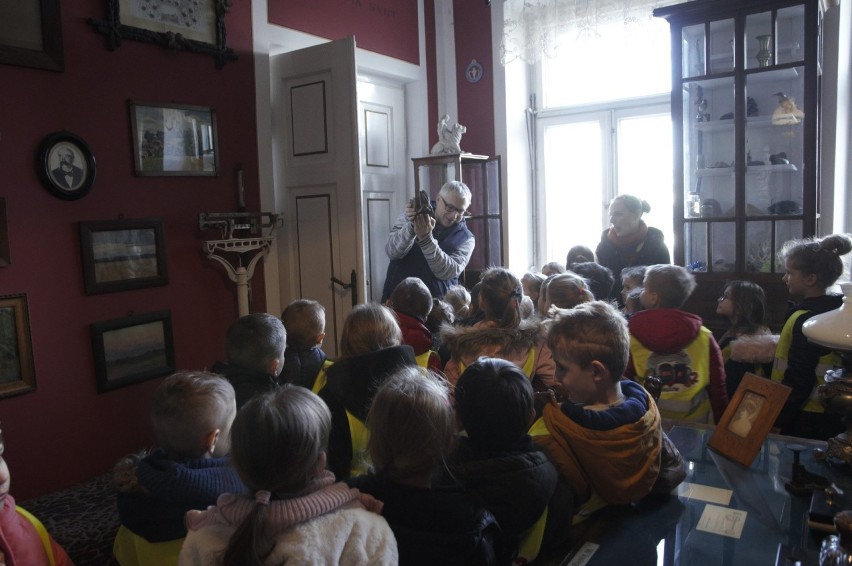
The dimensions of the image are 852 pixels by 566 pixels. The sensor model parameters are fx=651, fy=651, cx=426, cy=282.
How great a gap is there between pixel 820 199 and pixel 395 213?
267cm

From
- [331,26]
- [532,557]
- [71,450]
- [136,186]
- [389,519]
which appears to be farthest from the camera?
[331,26]

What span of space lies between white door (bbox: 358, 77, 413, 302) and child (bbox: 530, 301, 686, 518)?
3.01 m

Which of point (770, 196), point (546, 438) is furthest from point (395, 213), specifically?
point (546, 438)

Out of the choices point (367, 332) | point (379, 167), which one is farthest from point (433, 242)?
point (367, 332)

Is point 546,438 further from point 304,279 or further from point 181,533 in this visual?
point 304,279

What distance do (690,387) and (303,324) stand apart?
129 centimetres

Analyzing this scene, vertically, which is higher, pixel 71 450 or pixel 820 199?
pixel 820 199

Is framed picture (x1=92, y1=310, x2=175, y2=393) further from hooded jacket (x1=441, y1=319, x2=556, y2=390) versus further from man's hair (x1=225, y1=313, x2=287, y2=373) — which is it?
hooded jacket (x1=441, y1=319, x2=556, y2=390)

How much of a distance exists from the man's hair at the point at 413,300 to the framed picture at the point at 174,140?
5.40 ft

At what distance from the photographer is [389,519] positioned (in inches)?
48.1

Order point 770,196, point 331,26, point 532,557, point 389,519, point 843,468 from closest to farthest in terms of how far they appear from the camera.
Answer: point 389,519
point 532,557
point 843,468
point 770,196
point 331,26

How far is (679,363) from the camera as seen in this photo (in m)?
2.12

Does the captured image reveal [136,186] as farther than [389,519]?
Yes

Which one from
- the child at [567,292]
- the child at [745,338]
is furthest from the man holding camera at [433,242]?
the child at [745,338]
